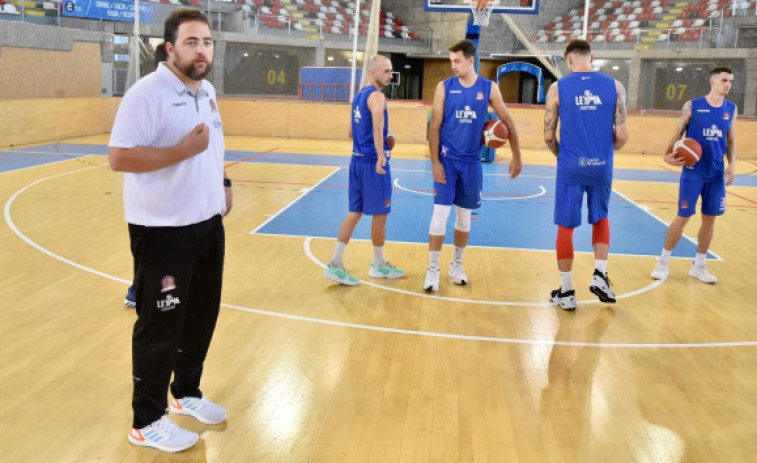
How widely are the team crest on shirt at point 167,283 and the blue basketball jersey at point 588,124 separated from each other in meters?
3.41

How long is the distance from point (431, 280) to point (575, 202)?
1.33 meters

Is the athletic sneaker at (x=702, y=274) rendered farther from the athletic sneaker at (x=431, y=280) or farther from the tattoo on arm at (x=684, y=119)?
the athletic sneaker at (x=431, y=280)

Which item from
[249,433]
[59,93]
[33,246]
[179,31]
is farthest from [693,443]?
[59,93]

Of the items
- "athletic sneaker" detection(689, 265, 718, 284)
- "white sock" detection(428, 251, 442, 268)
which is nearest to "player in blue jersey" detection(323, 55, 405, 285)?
"white sock" detection(428, 251, 442, 268)

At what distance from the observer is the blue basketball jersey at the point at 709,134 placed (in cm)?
644

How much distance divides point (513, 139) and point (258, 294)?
2422 mm

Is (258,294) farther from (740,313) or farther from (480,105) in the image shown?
(740,313)

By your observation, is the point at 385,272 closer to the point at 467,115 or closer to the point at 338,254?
the point at 338,254

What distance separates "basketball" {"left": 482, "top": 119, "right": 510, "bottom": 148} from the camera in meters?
6.04

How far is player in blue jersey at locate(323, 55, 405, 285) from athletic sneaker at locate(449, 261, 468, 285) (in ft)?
2.29

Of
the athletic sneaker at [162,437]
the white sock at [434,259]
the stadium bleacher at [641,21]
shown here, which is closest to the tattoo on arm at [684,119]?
the white sock at [434,259]

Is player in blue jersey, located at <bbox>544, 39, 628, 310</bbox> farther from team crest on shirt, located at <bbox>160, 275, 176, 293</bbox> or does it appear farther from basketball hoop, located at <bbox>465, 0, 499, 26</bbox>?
basketball hoop, located at <bbox>465, 0, 499, 26</bbox>

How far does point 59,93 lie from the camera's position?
19.3 m

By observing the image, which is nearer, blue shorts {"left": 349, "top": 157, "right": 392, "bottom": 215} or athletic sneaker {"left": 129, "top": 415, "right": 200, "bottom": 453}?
athletic sneaker {"left": 129, "top": 415, "right": 200, "bottom": 453}
